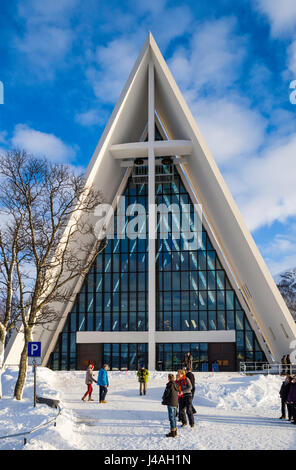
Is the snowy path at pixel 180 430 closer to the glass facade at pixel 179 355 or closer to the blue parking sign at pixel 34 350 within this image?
the blue parking sign at pixel 34 350

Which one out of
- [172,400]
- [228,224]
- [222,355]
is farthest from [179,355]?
[172,400]

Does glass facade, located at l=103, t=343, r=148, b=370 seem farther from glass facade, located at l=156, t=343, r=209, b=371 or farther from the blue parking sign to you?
the blue parking sign

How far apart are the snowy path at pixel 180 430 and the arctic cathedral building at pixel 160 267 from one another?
11715 mm

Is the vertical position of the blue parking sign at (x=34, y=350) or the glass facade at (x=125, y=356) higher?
the blue parking sign at (x=34, y=350)

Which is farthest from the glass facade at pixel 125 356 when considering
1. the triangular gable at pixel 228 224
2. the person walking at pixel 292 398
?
the person walking at pixel 292 398

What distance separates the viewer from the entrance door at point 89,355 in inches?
1195

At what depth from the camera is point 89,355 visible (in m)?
30.5

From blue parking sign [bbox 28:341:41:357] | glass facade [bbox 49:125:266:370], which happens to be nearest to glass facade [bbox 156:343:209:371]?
glass facade [bbox 49:125:266:370]

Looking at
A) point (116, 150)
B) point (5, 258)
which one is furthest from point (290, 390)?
point (116, 150)

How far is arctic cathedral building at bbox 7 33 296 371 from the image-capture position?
27375 millimetres

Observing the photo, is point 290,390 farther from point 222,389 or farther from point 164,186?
point 164,186

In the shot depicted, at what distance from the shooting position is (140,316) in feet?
103

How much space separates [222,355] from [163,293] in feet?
18.7

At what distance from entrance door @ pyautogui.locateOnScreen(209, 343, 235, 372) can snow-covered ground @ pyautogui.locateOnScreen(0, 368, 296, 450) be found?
13.5 meters
